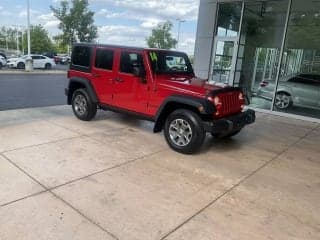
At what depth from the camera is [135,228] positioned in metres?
2.97

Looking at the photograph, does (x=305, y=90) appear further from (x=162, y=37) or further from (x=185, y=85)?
(x=162, y=37)

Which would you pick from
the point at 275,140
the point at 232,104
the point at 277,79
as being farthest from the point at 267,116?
the point at 232,104

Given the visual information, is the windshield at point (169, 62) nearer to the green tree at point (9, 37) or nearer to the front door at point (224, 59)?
the front door at point (224, 59)

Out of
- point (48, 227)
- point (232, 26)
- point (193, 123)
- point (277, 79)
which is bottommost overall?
point (48, 227)

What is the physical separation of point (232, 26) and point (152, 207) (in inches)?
357

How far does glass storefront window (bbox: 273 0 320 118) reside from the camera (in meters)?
9.31

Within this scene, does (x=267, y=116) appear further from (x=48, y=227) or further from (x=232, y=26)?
(x=48, y=227)

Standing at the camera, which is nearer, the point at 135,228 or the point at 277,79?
the point at 135,228

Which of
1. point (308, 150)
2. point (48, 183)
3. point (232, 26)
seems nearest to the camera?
point (48, 183)

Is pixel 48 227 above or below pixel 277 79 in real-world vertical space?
below

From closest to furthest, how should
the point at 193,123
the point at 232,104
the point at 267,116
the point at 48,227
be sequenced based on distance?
1. the point at 48,227
2. the point at 193,123
3. the point at 232,104
4. the point at 267,116

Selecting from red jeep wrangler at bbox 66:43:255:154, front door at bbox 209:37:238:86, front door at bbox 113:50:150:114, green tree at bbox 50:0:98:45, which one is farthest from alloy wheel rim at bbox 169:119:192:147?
green tree at bbox 50:0:98:45

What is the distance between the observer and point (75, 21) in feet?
116

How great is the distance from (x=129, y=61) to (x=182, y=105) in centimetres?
150
